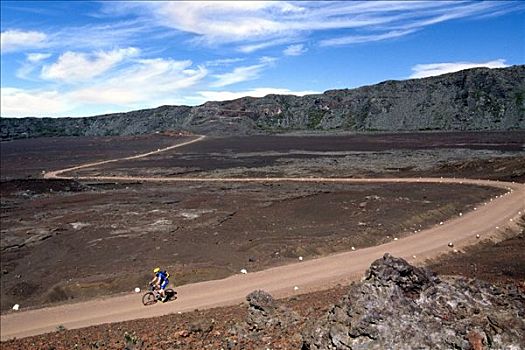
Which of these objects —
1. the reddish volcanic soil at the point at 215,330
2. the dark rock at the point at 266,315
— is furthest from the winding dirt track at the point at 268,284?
the dark rock at the point at 266,315

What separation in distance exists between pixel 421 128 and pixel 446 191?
14583cm

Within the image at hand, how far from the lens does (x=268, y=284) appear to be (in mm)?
21016

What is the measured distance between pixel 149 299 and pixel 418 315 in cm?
1463

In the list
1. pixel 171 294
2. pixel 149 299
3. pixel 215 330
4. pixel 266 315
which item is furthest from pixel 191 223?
pixel 266 315

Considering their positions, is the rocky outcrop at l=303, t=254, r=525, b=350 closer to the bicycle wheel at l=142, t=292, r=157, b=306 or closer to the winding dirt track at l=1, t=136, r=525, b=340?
the winding dirt track at l=1, t=136, r=525, b=340

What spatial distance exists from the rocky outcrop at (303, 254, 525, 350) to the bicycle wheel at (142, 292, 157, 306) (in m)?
12.2

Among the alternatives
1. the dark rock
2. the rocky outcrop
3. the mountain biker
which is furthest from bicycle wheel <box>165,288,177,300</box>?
the rocky outcrop

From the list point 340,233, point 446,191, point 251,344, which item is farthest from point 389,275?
point 446,191

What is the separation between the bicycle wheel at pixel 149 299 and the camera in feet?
64.8

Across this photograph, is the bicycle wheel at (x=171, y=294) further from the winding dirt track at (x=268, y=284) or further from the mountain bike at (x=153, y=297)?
the winding dirt track at (x=268, y=284)

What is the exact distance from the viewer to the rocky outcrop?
7.28m

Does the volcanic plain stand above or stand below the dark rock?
below

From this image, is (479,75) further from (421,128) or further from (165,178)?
(165,178)

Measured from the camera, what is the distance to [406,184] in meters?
48.1
